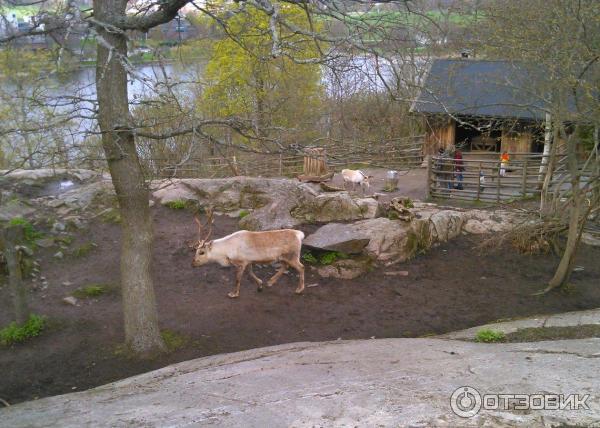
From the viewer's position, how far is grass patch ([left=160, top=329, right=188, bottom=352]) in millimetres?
7395

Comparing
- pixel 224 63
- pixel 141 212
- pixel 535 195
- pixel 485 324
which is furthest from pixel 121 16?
pixel 224 63

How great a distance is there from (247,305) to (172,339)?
153cm

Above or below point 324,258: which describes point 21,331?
below

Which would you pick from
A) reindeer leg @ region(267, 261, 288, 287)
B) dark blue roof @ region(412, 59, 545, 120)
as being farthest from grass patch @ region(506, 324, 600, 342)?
reindeer leg @ region(267, 261, 288, 287)

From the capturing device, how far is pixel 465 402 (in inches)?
169

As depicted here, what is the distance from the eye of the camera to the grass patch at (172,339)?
291 inches

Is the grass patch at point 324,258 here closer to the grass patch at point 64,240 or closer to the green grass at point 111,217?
the green grass at point 111,217

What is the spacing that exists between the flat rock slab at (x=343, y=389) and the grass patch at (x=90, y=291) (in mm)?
2966

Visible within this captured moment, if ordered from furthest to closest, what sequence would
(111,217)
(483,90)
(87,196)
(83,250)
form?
1. (483,90)
2. (87,196)
3. (111,217)
4. (83,250)

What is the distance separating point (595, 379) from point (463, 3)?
9360mm

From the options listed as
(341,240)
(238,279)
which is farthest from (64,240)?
(341,240)

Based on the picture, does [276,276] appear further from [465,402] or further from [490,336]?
[465,402]

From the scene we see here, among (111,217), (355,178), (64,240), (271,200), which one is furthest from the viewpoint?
(355,178)

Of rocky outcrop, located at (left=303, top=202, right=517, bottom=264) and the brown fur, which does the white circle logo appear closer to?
the brown fur
